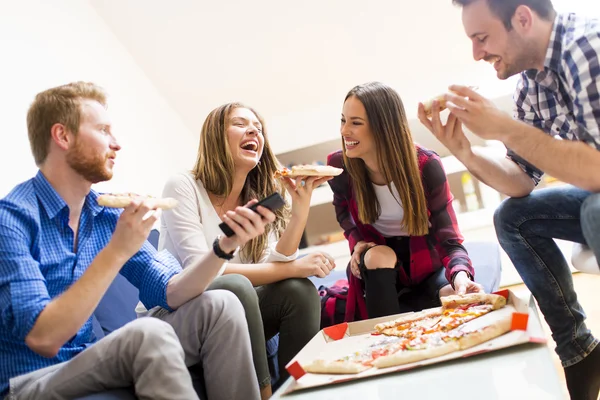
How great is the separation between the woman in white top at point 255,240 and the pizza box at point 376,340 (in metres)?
0.27

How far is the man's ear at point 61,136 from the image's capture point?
1.48 m

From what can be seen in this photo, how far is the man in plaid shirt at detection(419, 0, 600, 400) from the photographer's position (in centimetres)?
143

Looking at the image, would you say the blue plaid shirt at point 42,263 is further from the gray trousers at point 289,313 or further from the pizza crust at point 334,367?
the pizza crust at point 334,367

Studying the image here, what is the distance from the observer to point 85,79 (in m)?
3.19

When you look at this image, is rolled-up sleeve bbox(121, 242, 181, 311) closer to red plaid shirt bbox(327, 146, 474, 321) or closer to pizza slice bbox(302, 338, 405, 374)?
pizza slice bbox(302, 338, 405, 374)

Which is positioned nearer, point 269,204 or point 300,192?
point 269,204

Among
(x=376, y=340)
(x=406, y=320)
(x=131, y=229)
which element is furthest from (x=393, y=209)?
(x=131, y=229)

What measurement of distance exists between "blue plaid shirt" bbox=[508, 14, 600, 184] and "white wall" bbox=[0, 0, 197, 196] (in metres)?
1.96

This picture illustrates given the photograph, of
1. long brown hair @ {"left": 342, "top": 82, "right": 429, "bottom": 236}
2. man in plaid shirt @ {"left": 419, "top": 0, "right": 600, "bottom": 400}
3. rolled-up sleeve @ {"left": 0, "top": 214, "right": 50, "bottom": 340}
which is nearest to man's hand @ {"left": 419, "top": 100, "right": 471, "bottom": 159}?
man in plaid shirt @ {"left": 419, "top": 0, "right": 600, "bottom": 400}

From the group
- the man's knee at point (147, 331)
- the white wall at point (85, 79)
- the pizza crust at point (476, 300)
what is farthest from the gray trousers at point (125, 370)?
the white wall at point (85, 79)

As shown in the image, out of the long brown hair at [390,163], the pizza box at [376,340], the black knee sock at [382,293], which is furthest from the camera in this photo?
the long brown hair at [390,163]

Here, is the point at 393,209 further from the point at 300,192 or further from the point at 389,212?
the point at 300,192

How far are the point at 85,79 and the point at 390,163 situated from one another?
1865mm

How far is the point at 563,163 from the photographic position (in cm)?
143
